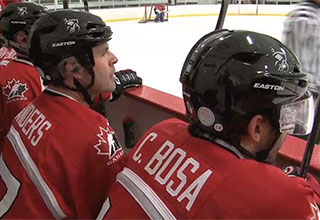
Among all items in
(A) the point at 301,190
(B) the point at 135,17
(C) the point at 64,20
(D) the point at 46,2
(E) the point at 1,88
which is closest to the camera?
(A) the point at 301,190

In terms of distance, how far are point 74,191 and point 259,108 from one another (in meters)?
0.44

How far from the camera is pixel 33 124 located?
2.99ft

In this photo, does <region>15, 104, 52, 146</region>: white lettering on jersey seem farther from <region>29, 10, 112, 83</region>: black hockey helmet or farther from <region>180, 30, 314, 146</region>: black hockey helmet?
<region>180, 30, 314, 146</region>: black hockey helmet

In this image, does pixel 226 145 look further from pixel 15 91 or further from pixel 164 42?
pixel 164 42

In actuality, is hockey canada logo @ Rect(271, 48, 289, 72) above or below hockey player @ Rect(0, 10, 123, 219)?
above

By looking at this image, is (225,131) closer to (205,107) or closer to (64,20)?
(205,107)

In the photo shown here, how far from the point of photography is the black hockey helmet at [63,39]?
3.33 ft

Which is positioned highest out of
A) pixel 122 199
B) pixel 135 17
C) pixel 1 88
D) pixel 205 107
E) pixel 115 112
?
pixel 205 107

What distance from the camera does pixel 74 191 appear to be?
0.85 metres

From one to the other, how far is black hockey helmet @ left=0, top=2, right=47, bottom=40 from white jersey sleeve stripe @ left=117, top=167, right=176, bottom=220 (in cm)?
114

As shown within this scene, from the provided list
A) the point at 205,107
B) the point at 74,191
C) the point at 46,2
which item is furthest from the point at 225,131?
the point at 46,2

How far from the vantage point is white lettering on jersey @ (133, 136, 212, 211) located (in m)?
0.57

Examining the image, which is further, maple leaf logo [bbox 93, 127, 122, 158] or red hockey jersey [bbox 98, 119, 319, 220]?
maple leaf logo [bbox 93, 127, 122, 158]

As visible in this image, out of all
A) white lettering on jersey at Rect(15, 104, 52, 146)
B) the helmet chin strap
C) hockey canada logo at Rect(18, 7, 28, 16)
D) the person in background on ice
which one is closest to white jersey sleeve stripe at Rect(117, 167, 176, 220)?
white lettering on jersey at Rect(15, 104, 52, 146)
